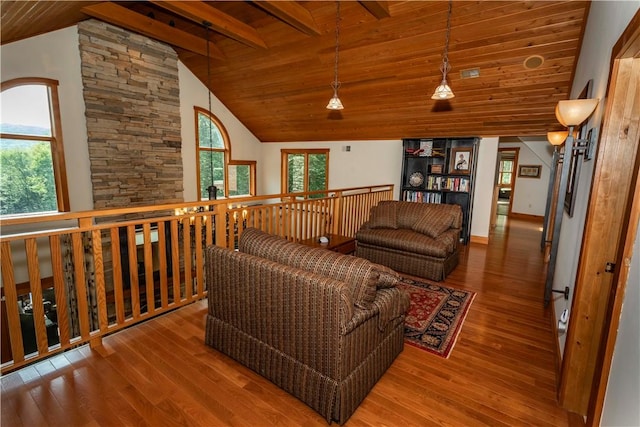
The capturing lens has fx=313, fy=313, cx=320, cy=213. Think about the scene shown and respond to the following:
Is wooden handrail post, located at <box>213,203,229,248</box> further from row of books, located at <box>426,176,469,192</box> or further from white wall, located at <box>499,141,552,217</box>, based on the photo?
white wall, located at <box>499,141,552,217</box>

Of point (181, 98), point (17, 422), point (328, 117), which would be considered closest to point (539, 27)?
point (328, 117)

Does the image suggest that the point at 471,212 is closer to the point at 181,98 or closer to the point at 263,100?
the point at 263,100

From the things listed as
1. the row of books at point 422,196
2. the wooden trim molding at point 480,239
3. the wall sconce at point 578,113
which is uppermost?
the wall sconce at point 578,113

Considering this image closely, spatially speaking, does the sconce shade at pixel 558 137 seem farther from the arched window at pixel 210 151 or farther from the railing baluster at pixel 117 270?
the arched window at pixel 210 151

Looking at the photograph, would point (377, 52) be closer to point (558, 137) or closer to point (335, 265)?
point (558, 137)

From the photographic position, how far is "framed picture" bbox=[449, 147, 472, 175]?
223 inches

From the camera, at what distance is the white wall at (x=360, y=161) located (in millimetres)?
6500

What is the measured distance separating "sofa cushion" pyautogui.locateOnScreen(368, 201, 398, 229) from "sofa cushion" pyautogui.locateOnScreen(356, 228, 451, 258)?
9cm

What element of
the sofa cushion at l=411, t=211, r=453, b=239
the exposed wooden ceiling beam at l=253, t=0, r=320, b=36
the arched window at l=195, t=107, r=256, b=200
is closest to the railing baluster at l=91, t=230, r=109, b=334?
the exposed wooden ceiling beam at l=253, t=0, r=320, b=36

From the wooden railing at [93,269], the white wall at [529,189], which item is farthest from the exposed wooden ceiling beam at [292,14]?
the white wall at [529,189]

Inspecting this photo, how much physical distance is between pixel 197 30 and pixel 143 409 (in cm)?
524

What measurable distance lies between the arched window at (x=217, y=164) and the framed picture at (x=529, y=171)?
717 centimetres

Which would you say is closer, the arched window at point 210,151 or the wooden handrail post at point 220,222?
the wooden handrail post at point 220,222

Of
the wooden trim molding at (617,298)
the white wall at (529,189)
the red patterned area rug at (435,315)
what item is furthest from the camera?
the white wall at (529,189)
